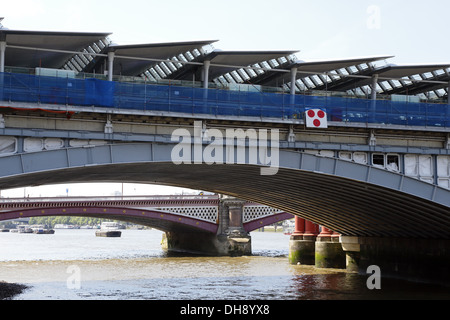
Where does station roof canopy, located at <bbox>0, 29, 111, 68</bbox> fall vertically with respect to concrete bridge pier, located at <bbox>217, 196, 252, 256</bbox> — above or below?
above

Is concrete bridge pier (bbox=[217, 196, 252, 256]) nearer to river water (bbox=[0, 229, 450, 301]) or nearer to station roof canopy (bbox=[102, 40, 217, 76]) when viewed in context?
river water (bbox=[0, 229, 450, 301])

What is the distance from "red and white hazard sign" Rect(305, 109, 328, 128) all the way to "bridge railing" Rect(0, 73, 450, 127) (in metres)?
0.39

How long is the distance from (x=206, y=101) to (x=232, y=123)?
1.27 metres

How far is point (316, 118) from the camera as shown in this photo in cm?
2388

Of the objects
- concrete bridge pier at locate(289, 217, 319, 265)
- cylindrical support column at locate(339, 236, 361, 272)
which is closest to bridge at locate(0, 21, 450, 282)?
cylindrical support column at locate(339, 236, 361, 272)

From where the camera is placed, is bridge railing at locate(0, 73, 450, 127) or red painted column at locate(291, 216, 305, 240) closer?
bridge railing at locate(0, 73, 450, 127)

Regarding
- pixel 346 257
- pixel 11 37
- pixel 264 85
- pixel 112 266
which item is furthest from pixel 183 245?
pixel 11 37

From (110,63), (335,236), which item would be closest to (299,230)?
(335,236)

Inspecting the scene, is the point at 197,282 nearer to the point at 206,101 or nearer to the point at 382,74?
the point at 206,101

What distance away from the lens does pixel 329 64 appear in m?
25.0

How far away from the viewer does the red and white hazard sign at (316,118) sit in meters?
23.7

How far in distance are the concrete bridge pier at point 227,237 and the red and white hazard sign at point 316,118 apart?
29.2 m

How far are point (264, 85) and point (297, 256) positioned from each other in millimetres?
17960

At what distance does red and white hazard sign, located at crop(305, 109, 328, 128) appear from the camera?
23.7m
